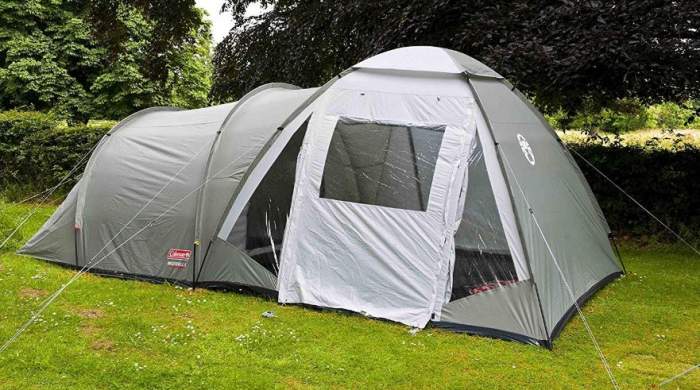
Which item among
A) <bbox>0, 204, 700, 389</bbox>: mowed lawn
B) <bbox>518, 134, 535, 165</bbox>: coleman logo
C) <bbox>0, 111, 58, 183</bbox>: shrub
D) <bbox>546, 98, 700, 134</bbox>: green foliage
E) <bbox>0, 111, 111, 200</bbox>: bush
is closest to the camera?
<bbox>0, 204, 700, 389</bbox>: mowed lawn

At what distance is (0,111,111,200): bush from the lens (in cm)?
1036

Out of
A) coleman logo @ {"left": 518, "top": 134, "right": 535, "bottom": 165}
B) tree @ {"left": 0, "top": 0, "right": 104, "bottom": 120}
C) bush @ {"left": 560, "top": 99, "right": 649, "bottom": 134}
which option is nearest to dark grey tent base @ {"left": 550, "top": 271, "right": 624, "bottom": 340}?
coleman logo @ {"left": 518, "top": 134, "right": 535, "bottom": 165}

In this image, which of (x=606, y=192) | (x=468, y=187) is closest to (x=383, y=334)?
(x=468, y=187)

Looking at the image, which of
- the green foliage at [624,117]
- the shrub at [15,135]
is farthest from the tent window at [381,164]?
the shrub at [15,135]

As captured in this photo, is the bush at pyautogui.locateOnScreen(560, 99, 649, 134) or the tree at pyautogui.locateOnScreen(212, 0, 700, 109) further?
the bush at pyautogui.locateOnScreen(560, 99, 649, 134)

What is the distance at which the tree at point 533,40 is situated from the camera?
6.12 m

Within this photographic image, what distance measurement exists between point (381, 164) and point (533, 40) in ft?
9.69

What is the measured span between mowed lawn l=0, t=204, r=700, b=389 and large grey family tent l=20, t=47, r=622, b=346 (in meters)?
0.24

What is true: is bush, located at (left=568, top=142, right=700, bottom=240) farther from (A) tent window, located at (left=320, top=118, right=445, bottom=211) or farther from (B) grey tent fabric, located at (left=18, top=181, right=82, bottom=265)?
(B) grey tent fabric, located at (left=18, top=181, right=82, bottom=265)

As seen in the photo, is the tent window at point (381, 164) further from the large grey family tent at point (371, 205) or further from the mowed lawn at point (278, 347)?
the mowed lawn at point (278, 347)

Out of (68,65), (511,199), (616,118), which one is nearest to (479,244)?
(511,199)

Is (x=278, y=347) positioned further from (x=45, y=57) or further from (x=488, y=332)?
(x=45, y=57)

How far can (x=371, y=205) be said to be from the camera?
4.81 metres

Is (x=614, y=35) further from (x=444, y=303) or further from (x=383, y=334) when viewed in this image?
(x=383, y=334)
